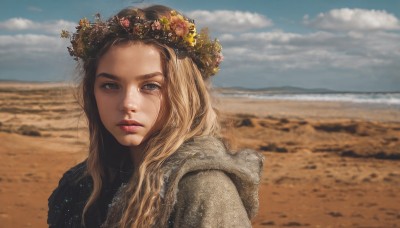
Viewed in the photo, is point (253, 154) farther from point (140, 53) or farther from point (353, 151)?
point (353, 151)

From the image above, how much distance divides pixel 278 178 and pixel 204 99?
6.57 m

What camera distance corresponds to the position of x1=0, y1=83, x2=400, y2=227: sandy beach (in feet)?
19.8

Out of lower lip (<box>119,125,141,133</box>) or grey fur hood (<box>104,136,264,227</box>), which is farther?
lower lip (<box>119,125,141,133</box>)

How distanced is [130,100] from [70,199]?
0.64m

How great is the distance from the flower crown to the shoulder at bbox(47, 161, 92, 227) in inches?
21.2

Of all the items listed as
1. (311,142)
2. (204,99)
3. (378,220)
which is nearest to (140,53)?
(204,99)

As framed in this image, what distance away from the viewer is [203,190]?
1.60m

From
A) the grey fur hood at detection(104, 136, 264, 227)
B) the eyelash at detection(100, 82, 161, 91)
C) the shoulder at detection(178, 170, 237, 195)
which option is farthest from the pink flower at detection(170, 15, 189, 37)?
the shoulder at detection(178, 170, 237, 195)

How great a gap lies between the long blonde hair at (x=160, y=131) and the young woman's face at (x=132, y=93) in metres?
0.04

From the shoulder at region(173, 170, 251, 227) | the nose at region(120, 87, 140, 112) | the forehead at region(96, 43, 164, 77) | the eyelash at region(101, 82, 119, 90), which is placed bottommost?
the shoulder at region(173, 170, 251, 227)

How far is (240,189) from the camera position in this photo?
5.80ft

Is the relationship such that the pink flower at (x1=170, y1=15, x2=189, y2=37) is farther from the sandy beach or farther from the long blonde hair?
the sandy beach

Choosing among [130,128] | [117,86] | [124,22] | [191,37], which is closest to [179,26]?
[191,37]

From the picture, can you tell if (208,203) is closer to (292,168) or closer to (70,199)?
(70,199)
